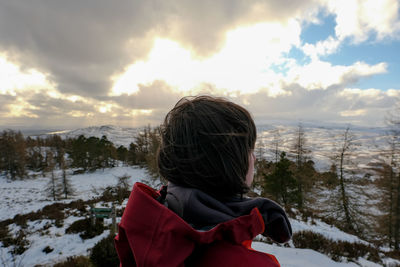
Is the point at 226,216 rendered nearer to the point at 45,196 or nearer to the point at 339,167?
the point at 339,167

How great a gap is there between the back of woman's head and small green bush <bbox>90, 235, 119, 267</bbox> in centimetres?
510

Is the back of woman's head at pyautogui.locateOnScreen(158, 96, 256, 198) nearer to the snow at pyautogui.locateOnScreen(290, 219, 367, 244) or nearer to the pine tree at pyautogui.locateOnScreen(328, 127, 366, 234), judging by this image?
the snow at pyautogui.locateOnScreen(290, 219, 367, 244)

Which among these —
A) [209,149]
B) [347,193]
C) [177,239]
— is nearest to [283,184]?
[347,193]

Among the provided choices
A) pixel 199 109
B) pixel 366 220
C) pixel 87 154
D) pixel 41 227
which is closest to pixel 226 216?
pixel 199 109

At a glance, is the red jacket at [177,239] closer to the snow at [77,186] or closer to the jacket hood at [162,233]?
the jacket hood at [162,233]

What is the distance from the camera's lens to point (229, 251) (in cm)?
96

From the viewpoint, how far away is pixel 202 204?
1.02 m

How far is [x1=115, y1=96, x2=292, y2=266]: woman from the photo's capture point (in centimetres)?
89

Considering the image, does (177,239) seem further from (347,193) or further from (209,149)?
(347,193)

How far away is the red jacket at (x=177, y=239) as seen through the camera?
2.83ft

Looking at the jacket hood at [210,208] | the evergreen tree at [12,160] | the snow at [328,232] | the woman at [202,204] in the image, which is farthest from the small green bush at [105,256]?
the evergreen tree at [12,160]

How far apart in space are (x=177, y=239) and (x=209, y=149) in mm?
533

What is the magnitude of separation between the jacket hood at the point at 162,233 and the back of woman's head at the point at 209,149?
0.25m

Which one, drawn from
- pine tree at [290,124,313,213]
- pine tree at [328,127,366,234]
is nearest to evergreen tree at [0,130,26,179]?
pine tree at [290,124,313,213]
